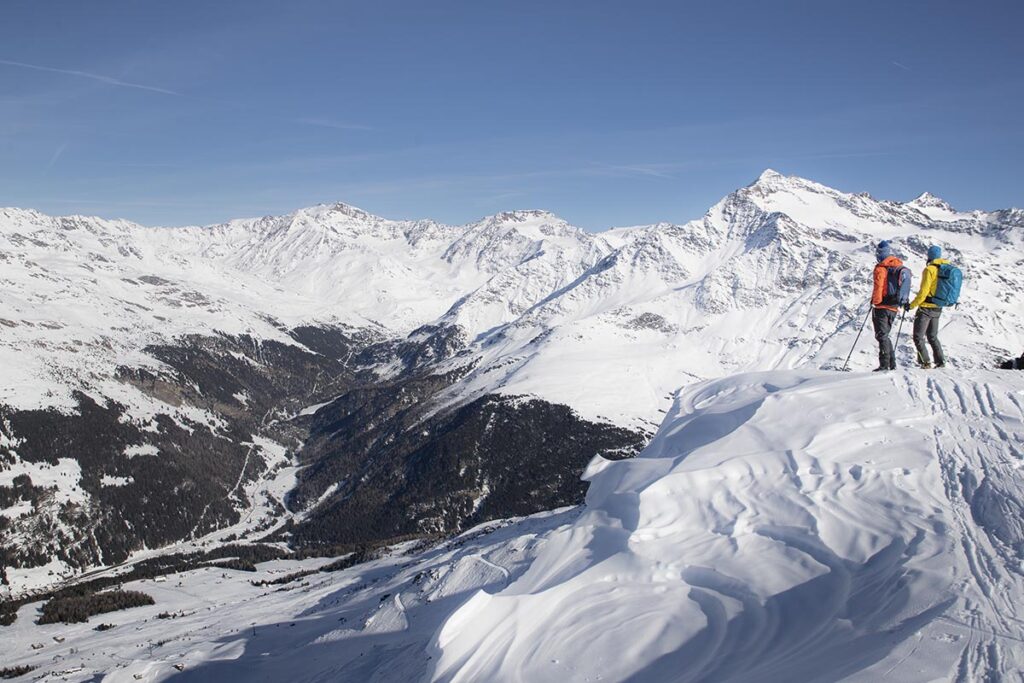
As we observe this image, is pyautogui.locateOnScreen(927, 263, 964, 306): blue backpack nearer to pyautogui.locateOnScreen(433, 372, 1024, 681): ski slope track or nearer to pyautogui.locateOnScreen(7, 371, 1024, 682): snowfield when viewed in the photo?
pyautogui.locateOnScreen(7, 371, 1024, 682): snowfield

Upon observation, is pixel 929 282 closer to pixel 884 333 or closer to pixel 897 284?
pixel 897 284

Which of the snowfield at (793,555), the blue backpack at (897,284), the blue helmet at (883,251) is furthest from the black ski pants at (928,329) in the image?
the snowfield at (793,555)

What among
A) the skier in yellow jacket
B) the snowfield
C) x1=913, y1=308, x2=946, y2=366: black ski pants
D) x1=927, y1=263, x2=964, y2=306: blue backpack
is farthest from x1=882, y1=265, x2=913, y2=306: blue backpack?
the snowfield

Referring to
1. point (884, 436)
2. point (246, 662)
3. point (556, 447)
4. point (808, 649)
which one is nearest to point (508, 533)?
point (246, 662)

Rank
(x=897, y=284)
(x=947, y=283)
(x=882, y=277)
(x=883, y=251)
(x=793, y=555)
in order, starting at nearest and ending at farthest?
(x=793, y=555) → (x=947, y=283) → (x=897, y=284) → (x=882, y=277) → (x=883, y=251)

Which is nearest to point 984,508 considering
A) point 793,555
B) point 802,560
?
point 802,560

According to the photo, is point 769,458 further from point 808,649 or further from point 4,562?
point 4,562
